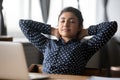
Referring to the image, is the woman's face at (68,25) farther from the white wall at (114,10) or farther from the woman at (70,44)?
the white wall at (114,10)

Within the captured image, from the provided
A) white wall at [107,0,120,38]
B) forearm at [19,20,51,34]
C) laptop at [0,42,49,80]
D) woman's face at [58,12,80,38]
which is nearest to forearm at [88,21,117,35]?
woman's face at [58,12,80,38]

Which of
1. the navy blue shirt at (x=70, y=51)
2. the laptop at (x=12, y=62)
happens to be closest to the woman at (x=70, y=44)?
the navy blue shirt at (x=70, y=51)

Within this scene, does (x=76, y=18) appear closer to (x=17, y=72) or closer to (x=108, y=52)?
(x=17, y=72)

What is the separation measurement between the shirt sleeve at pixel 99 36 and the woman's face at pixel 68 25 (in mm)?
140

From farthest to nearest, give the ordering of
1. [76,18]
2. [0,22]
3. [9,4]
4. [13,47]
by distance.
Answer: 1. [9,4]
2. [0,22]
3. [76,18]
4. [13,47]

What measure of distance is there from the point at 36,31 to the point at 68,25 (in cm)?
38

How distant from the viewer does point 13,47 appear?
108 cm

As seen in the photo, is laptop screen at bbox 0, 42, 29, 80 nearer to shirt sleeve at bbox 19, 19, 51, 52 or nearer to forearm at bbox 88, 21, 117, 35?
shirt sleeve at bbox 19, 19, 51, 52

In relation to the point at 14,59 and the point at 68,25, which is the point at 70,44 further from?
the point at 14,59

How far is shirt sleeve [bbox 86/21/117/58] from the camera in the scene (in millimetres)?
1949

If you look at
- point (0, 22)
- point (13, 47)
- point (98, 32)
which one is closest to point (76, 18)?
point (98, 32)

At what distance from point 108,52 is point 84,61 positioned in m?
1.57

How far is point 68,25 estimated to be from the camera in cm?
191

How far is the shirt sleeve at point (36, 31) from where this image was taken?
206 cm
